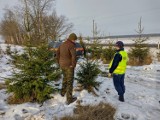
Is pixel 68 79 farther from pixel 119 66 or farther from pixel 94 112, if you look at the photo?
pixel 119 66

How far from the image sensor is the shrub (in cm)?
758

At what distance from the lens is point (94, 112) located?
5504mm

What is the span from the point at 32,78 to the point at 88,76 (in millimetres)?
1951

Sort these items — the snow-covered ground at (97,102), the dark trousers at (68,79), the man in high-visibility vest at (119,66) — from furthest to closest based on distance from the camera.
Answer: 1. the man in high-visibility vest at (119,66)
2. the dark trousers at (68,79)
3. the snow-covered ground at (97,102)

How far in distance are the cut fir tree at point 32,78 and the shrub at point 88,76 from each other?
108cm

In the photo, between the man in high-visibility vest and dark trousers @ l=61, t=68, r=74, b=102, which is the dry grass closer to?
dark trousers @ l=61, t=68, r=74, b=102

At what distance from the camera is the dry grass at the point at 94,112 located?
513cm

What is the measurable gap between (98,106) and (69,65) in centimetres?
154

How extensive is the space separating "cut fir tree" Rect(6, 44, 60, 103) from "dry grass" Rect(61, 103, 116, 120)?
4.42 feet

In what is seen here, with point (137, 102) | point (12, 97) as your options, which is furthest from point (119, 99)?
point (12, 97)

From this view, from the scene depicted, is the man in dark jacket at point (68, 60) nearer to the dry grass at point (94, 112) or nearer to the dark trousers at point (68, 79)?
the dark trousers at point (68, 79)

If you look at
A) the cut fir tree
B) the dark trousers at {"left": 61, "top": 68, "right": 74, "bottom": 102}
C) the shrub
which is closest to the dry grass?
the dark trousers at {"left": 61, "top": 68, "right": 74, "bottom": 102}

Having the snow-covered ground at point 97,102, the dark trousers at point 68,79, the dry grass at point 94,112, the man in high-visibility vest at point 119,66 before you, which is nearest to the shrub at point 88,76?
the snow-covered ground at point 97,102

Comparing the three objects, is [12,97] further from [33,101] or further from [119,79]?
[119,79]
